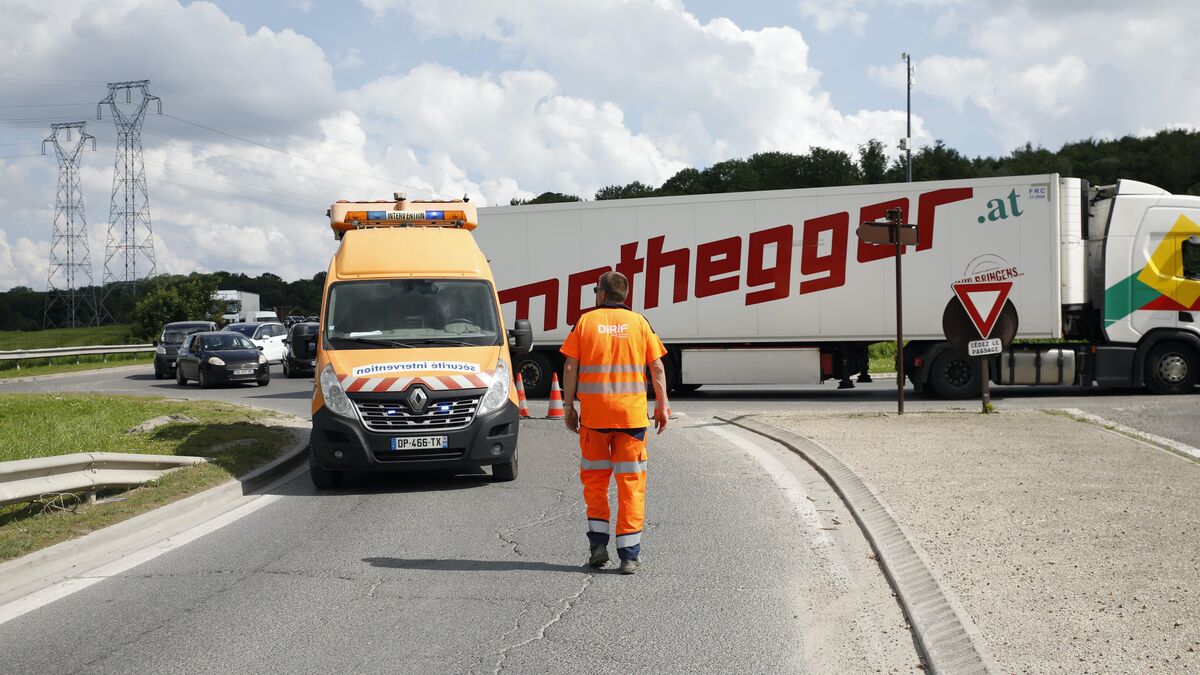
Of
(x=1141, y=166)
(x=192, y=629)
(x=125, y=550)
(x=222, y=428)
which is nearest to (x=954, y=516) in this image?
(x=192, y=629)

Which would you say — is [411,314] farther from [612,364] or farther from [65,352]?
[65,352]

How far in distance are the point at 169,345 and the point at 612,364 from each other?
30468mm

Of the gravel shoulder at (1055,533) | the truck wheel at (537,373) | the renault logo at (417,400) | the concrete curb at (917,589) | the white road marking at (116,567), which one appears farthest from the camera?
the truck wheel at (537,373)

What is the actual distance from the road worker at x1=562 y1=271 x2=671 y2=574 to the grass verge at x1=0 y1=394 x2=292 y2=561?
3608mm

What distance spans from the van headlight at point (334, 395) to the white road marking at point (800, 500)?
13.0 feet

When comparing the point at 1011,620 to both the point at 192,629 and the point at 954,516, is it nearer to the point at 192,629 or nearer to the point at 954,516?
the point at 954,516

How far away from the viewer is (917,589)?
250 inches

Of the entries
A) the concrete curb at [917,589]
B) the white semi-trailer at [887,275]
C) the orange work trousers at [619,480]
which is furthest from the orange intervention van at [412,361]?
the white semi-trailer at [887,275]

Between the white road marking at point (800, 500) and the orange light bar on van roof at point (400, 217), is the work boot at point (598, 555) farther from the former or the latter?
the orange light bar on van roof at point (400, 217)

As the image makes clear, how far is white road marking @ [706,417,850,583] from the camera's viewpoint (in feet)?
24.1

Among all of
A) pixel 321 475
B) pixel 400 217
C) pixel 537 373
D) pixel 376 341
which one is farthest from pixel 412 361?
pixel 537 373

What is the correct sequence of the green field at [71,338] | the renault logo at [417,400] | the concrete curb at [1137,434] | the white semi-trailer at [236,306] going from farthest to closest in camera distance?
the white semi-trailer at [236,306]
the green field at [71,338]
the concrete curb at [1137,434]
the renault logo at [417,400]

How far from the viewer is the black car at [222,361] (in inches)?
1141

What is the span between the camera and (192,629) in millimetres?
5828
